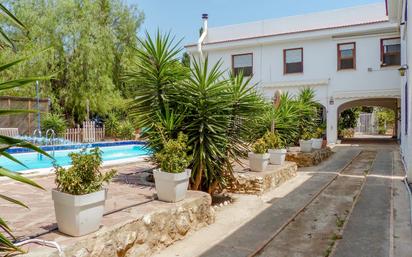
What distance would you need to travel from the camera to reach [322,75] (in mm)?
20266

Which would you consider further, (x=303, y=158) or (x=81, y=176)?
(x=303, y=158)

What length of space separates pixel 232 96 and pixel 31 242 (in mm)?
4965

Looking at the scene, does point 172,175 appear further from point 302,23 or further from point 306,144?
point 302,23

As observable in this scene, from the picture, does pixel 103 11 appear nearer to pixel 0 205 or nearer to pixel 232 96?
pixel 232 96

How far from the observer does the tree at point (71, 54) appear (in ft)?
66.3

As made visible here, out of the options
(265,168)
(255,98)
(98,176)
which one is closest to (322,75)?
(265,168)

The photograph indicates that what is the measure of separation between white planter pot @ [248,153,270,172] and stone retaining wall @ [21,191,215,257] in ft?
10.8

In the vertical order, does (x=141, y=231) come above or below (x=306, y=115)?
below

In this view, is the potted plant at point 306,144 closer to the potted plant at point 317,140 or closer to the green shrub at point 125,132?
the potted plant at point 317,140

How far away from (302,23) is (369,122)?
1729cm

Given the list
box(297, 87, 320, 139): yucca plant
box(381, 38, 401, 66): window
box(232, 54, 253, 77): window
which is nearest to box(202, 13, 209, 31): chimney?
box(232, 54, 253, 77): window

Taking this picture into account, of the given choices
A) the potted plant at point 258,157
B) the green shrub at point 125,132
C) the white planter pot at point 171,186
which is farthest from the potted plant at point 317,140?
the green shrub at point 125,132

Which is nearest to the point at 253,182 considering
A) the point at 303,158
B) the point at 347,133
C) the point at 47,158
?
→ the point at 303,158

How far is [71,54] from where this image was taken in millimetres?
20906
